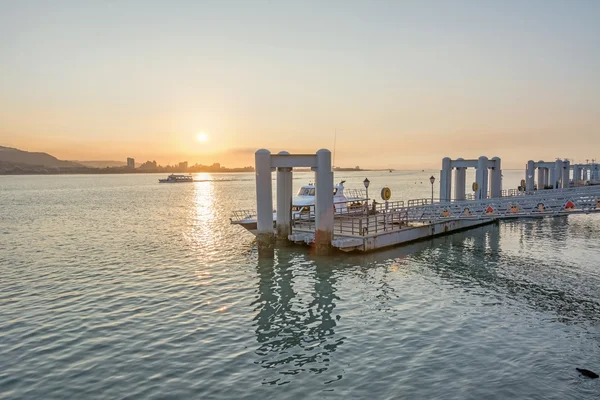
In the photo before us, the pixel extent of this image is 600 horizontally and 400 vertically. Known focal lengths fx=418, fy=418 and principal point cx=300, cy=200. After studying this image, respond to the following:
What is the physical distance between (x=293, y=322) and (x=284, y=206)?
1410 centimetres

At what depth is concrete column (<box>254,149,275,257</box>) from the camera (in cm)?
2575

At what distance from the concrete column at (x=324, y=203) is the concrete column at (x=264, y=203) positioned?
2.98 m

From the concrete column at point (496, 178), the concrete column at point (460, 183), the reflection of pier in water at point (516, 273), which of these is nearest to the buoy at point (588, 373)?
the reflection of pier in water at point (516, 273)

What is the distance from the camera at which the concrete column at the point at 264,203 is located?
25750mm

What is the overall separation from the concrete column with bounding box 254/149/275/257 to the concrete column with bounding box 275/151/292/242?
3.03 meters

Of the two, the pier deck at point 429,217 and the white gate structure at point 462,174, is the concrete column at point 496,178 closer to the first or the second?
the white gate structure at point 462,174

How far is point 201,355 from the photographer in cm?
1280

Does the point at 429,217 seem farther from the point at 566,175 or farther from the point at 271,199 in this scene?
the point at 566,175

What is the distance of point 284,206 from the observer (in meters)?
29.5

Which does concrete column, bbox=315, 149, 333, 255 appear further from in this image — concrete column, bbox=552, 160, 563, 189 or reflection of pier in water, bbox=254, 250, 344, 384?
concrete column, bbox=552, 160, 563, 189

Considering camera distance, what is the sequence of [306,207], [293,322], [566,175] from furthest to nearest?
[566,175], [306,207], [293,322]

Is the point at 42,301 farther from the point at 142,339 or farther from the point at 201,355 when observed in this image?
the point at 201,355

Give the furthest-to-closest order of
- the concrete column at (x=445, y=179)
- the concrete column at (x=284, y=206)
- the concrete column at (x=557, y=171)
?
the concrete column at (x=557, y=171) < the concrete column at (x=445, y=179) < the concrete column at (x=284, y=206)

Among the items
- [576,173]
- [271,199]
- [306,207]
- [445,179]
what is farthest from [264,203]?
[576,173]
